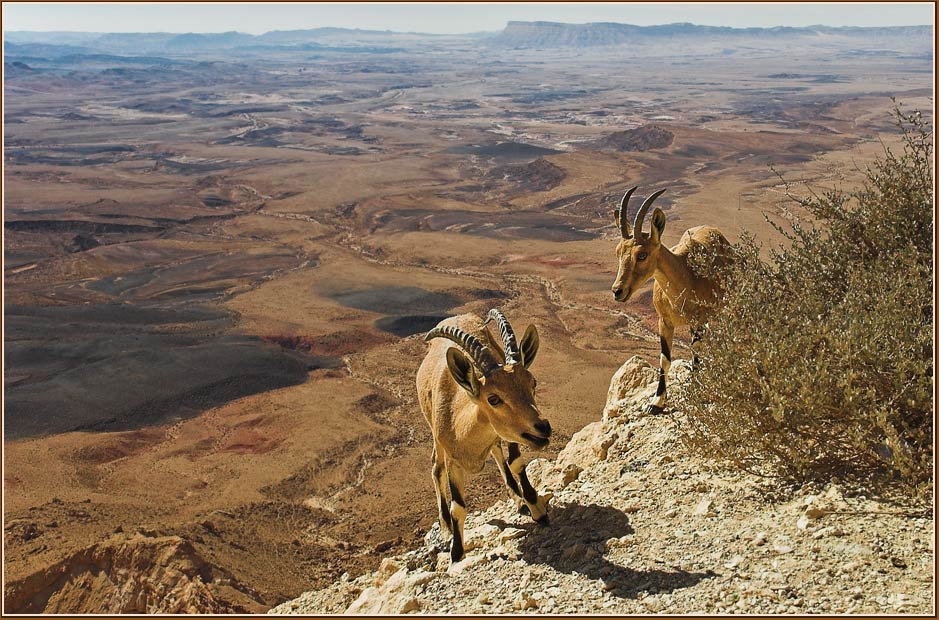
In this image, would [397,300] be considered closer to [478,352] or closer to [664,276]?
[664,276]

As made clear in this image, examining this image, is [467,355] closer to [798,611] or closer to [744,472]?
[744,472]

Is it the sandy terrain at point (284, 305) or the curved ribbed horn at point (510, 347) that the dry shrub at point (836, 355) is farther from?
the sandy terrain at point (284, 305)

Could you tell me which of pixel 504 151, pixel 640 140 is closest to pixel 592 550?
pixel 504 151

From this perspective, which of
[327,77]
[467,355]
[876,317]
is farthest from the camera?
[327,77]

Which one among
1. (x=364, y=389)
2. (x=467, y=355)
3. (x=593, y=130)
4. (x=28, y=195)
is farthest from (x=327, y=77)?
(x=467, y=355)

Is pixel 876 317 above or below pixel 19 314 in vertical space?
above

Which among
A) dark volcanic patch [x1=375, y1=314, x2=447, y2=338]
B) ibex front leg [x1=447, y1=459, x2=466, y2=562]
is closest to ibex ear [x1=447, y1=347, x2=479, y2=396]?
ibex front leg [x1=447, y1=459, x2=466, y2=562]
